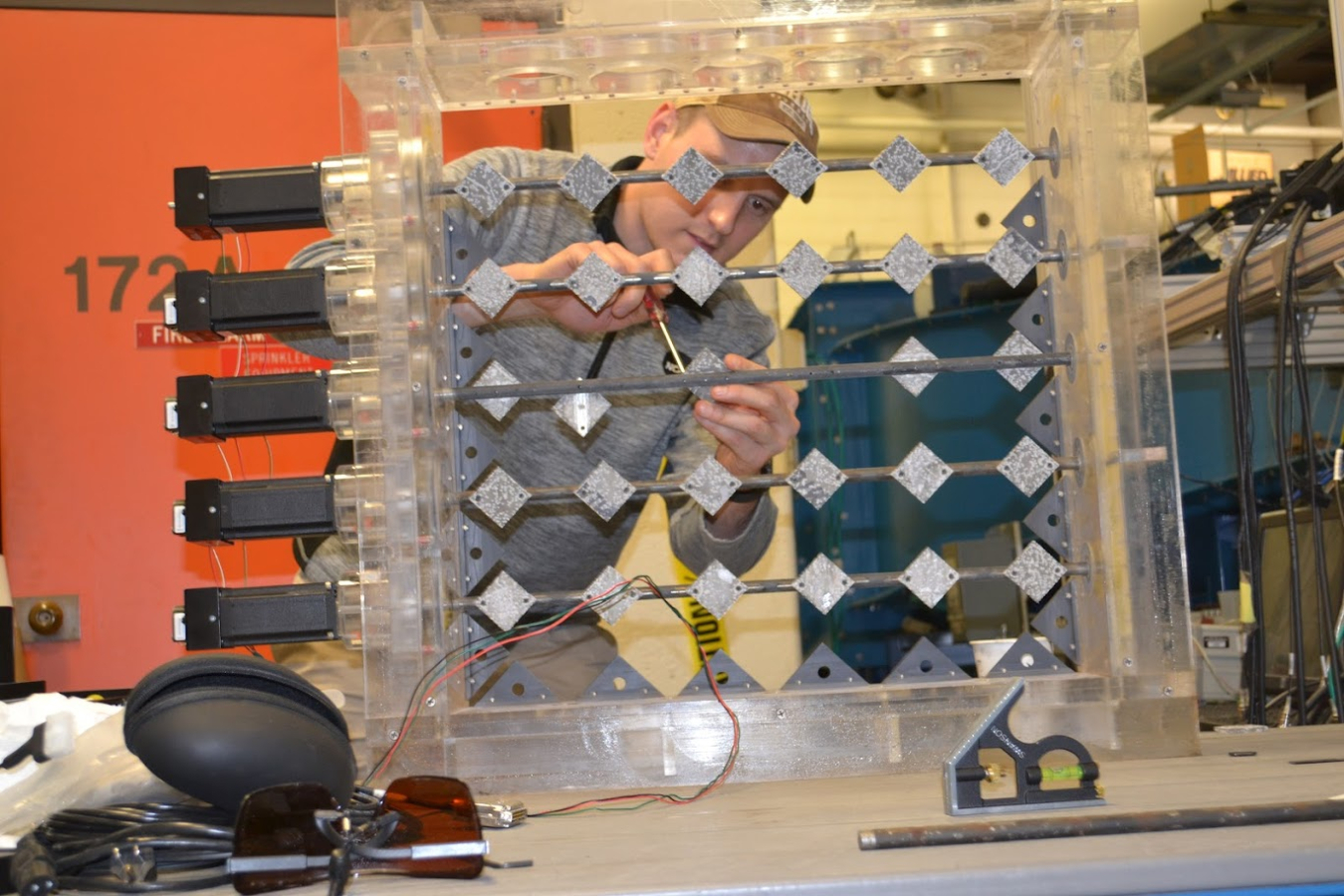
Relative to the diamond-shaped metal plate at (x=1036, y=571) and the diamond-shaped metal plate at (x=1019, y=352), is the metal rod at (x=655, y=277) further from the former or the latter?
the diamond-shaped metal plate at (x=1036, y=571)

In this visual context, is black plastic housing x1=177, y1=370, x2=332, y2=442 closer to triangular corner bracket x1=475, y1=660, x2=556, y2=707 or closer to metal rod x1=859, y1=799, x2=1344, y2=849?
triangular corner bracket x1=475, y1=660, x2=556, y2=707

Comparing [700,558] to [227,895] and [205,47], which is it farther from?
[205,47]

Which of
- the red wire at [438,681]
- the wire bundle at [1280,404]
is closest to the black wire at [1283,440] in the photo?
the wire bundle at [1280,404]

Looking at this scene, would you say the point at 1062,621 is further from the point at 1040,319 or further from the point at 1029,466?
the point at 1040,319

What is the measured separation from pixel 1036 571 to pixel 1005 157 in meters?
0.35

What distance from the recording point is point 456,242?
108cm

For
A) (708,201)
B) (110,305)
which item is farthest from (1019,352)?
(110,305)

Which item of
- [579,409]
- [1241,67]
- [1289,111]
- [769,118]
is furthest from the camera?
[1289,111]

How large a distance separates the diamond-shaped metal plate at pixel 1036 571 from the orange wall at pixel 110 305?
6.79 ft

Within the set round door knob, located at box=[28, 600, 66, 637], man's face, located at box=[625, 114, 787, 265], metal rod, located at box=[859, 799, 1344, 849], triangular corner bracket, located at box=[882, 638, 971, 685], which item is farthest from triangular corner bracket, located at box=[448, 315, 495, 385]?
round door knob, located at box=[28, 600, 66, 637]

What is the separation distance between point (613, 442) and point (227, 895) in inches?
48.6

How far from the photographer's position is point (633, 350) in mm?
1816

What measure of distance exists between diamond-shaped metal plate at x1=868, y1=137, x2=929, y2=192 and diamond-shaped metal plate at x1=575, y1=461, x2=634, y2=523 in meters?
0.34

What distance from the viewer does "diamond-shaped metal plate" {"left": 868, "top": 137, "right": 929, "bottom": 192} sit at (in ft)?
3.54
